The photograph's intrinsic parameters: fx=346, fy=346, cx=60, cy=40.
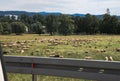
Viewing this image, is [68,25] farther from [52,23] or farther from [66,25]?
[52,23]

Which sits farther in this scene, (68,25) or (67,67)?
(68,25)

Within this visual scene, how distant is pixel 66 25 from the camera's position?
380ft

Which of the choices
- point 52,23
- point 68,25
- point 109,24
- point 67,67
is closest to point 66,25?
point 68,25

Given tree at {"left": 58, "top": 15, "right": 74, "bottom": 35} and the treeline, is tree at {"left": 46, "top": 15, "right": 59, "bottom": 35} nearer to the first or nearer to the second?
the treeline

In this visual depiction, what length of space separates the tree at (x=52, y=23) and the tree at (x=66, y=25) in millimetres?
1663

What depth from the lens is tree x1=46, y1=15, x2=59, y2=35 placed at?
382ft

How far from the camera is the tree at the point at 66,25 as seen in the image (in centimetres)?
11255

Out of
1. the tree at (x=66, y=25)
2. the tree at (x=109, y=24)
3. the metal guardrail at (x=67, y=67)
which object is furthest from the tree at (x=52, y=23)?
the metal guardrail at (x=67, y=67)

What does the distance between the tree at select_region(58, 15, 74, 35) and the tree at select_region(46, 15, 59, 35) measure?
5.46 feet

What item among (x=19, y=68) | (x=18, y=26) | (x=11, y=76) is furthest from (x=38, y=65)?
(x=18, y=26)

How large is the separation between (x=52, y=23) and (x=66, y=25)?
5.58m

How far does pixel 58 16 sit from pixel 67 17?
22.3 feet

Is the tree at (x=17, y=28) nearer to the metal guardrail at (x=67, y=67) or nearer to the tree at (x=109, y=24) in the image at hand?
the tree at (x=109, y=24)

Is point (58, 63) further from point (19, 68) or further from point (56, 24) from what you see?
point (56, 24)
